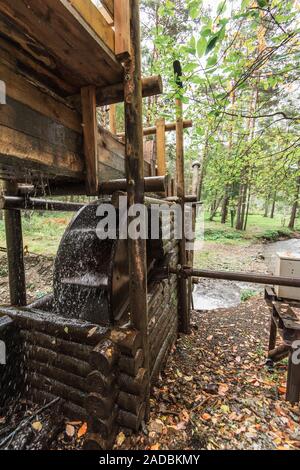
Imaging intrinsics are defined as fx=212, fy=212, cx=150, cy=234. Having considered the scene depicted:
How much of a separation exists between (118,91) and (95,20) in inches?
21.3

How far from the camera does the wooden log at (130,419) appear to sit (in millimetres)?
2154

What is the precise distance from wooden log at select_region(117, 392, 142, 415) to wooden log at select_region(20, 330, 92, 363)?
0.54 metres

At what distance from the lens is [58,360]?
256 cm

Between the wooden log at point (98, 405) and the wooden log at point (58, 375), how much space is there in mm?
445

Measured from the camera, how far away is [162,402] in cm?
273

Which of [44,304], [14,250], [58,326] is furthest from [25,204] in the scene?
[58,326]

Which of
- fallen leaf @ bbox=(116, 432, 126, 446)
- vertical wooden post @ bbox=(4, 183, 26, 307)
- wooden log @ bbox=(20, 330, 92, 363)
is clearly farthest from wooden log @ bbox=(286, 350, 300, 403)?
vertical wooden post @ bbox=(4, 183, 26, 307)

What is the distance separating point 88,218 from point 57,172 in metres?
2.05

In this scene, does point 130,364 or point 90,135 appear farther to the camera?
point 130,364

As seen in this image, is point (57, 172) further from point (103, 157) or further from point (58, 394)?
point (58, 394)

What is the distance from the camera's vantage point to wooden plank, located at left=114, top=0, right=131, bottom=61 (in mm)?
1561

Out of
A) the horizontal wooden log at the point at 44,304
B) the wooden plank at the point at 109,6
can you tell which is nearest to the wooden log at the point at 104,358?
the horizontal wooden log at the point at 44,304

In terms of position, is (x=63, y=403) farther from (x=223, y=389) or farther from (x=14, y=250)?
(x=14, y=250)
